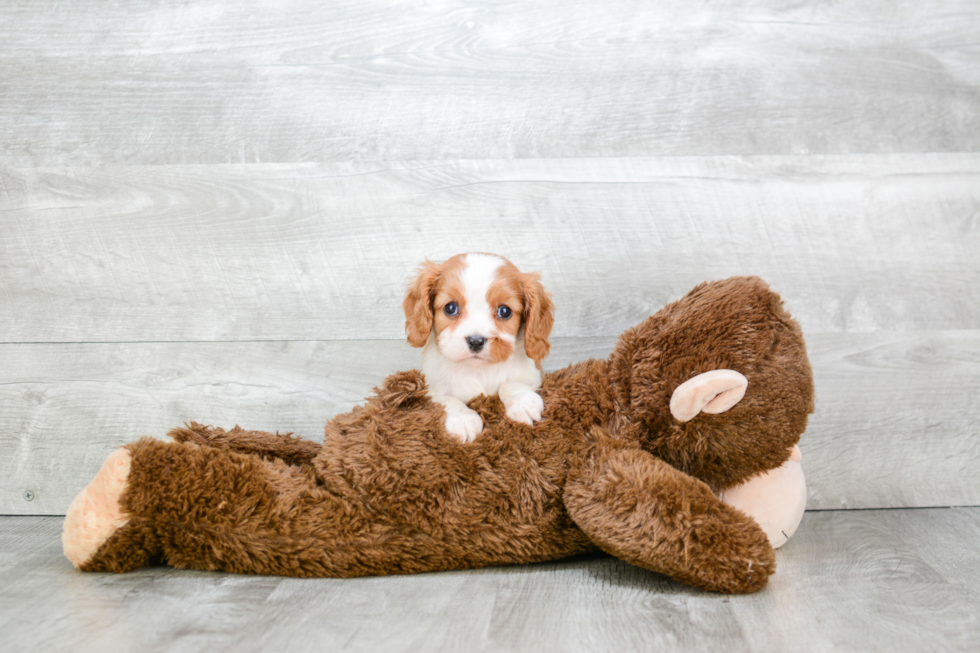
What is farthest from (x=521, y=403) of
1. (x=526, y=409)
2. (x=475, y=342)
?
(x=475, y=342)

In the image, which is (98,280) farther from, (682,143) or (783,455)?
(783,455)

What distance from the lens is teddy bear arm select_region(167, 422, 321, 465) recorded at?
1.43 metres

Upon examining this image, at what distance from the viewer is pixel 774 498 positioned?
1.39 meters

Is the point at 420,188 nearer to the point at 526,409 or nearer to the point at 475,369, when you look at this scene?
the point at 475,369

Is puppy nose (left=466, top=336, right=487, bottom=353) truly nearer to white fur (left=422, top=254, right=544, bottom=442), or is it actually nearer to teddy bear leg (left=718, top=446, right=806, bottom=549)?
white fur (left=422, top=254, right=544, bottom=442)

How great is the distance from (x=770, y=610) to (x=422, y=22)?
1.34 meters

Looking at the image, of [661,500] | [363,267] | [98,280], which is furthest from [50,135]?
[661,500]

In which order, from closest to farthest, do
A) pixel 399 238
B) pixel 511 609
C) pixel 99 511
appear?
pixel 511 609
pixel 99 511
pixel 399 238

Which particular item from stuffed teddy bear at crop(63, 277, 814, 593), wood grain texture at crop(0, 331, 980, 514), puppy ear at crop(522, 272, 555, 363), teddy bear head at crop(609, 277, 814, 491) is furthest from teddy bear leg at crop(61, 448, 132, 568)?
teddy bear head at crop(609, 277, 814, 491)

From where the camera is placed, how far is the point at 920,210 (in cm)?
174

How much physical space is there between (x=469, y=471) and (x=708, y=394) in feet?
1.33

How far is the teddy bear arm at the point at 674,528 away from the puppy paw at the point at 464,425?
0.69 ft

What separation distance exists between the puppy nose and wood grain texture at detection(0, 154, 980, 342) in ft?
1.44

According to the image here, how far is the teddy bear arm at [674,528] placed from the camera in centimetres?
117
